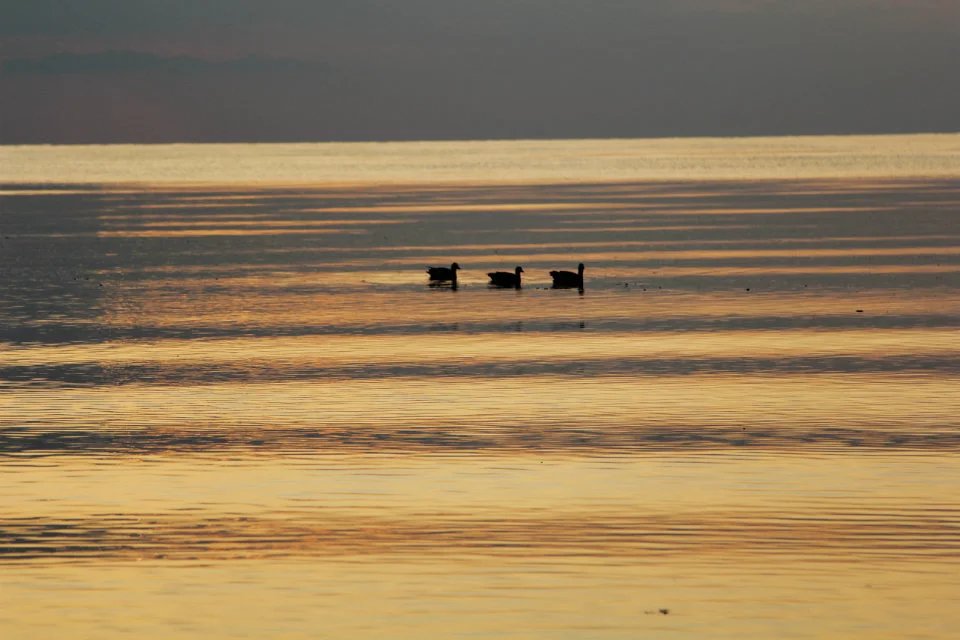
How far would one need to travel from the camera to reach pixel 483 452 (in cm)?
2217

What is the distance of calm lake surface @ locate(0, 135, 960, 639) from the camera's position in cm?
1562

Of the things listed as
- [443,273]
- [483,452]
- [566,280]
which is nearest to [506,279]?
[566,280]

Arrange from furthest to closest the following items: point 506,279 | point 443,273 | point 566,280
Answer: point 443,273 < point 506,279 < point 566,280

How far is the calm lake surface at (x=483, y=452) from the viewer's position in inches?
615

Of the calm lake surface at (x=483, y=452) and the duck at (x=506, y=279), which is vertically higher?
the duck at (x=506, y=279)

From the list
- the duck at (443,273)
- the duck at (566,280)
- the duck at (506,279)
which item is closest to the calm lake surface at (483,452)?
the duck at (566,280)

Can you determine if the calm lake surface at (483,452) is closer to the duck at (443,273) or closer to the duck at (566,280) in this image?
the duck at (566,280)

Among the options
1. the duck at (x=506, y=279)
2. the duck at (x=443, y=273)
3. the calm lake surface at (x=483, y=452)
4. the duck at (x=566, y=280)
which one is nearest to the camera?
the calm lake surface at (x=483, y=452)

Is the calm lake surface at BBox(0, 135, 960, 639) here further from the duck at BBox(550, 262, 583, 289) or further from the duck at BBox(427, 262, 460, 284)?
the duck at BBox(427, 262, 460, 284)

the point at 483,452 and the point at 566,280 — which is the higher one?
the point at 566,280

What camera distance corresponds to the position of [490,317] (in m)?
39.6

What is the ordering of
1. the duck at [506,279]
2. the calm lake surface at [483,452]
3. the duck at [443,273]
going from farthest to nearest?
the duck at [443,273], the duck at [506,279], the calm lake surface at [483,452]

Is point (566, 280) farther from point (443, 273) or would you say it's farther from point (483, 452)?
point (483, 452)

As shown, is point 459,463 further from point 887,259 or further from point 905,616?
point 887,259
